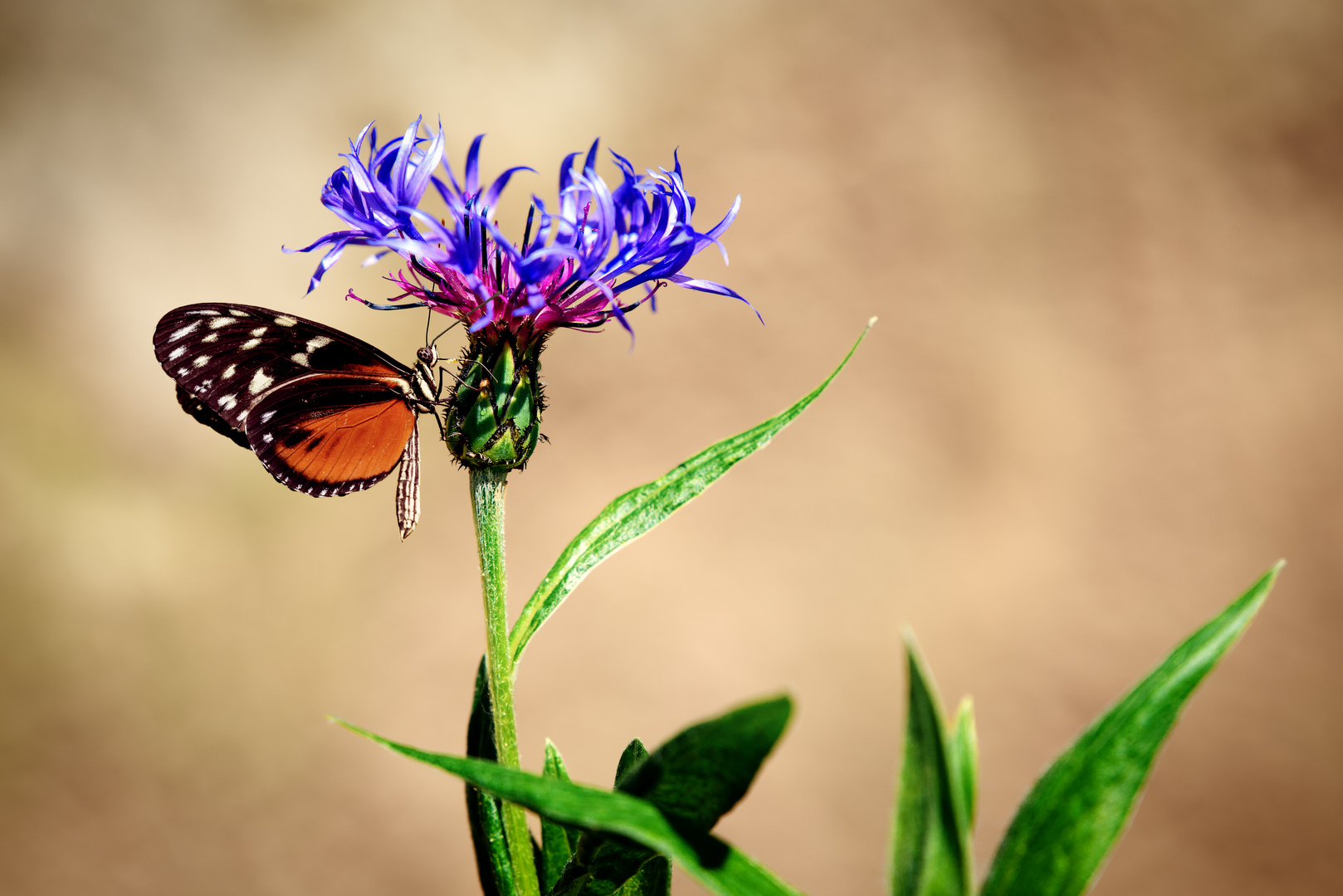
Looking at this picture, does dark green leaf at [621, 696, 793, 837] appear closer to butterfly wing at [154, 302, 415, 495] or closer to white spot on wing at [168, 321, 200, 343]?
butterfly wing at [154, 302, 415, 495]

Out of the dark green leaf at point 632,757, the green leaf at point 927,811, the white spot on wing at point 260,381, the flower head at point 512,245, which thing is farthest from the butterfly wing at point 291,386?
the green leaf at point 927,811

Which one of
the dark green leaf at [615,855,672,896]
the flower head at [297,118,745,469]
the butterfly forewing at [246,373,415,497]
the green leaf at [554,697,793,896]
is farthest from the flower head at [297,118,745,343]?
the dark green leaf at [615,855,672,896]

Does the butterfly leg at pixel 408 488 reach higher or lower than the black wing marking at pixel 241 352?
lower

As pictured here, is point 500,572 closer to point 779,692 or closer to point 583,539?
point 583,539

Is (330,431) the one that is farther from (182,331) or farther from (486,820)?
(486,820)

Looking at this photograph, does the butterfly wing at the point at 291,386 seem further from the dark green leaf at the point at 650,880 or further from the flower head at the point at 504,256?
the dark green leaf at the point at 650,880

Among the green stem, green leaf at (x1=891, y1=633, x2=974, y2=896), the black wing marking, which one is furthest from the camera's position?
the black wing marking

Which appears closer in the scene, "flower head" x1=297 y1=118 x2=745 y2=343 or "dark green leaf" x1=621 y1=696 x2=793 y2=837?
"dark green leaf" x1=621 y1=696 x2=793 y2=837

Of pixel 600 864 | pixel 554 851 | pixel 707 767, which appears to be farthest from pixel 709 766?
pixel 554 851
